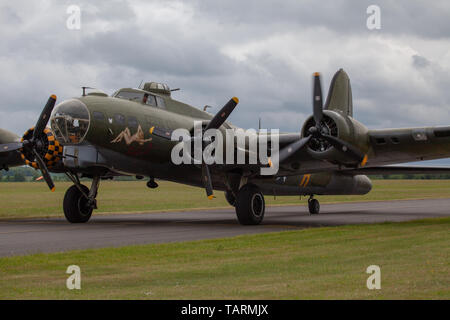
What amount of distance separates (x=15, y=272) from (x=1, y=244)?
512cm

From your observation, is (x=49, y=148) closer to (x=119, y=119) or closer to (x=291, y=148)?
(x=119, y=119)

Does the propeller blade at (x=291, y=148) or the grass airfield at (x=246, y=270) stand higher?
the propeller blade at (x=291, y=148)

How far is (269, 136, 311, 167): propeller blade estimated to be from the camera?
1962 cm

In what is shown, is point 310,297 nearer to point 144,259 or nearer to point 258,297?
point 258,297

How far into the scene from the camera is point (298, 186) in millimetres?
28938

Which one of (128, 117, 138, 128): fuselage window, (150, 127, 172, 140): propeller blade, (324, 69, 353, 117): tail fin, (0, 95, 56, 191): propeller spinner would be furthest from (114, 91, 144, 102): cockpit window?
(324, 69, 353, 117): tail fin

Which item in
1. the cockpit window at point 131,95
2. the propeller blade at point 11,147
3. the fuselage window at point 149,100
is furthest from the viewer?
the propeller blade at point 11,147

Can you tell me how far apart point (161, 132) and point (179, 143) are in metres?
0.80

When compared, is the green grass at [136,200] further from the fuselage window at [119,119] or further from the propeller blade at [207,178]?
the propeller blade at [207,178]

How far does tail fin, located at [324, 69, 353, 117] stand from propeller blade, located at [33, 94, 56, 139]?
9.79 meters

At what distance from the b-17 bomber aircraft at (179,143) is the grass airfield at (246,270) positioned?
4.75 meters

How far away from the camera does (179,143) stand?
68.3 feet

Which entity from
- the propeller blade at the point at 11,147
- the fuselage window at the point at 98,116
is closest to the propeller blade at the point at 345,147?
the fuselage window at the point at 98,116

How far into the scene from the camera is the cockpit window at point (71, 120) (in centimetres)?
1884
